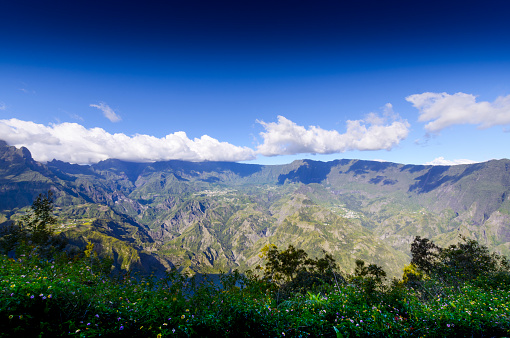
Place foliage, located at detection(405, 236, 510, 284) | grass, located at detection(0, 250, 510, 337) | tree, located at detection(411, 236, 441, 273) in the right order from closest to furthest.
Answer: grass, located at detection(0, 250, 510, 337)
foliage, located at detection(405, 236, 510, 284)
tree, located at detection(411, 236, 441, 273)

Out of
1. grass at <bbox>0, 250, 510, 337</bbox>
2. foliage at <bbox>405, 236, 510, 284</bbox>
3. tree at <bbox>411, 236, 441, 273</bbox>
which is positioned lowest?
tree at <bbox>411, 236, 441, 273</bbox>

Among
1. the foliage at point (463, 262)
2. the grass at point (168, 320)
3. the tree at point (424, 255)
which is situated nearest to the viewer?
the grass at point (168, 320)

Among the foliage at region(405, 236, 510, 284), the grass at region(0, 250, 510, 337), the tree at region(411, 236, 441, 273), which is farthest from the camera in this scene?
the tree at region(411, 236, 441, 273)

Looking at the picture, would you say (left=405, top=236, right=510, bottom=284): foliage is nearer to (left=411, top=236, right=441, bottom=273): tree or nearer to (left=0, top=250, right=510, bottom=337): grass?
(left=411, top=236, right=441, bottom=273): tree

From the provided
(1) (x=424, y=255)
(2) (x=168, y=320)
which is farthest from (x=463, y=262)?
(2) (x=168, y=320)

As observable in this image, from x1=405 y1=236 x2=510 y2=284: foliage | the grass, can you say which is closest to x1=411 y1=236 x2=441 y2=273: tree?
x1=405 y1=236 x2=510 y2=284: foliage

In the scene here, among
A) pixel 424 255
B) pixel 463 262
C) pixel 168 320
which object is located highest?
pixel 168 320

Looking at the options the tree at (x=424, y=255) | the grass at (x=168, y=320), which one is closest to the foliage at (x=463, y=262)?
the tree at (x=424, y=255)

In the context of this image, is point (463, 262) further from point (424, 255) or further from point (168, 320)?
point (168, 320)

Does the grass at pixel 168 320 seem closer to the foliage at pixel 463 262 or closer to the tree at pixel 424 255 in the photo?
the foliage at pixel 463 262

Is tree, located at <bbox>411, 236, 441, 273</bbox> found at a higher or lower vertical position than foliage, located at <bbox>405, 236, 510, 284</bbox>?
lower

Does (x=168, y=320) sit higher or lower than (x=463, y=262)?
higher

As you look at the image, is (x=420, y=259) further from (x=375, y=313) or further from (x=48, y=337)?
(x=48, y=337)

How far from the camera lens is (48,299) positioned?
6930 mm
